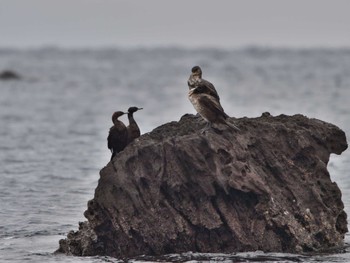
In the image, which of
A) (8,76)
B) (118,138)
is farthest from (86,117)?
(8,76)

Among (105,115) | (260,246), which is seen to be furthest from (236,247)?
(105,115)

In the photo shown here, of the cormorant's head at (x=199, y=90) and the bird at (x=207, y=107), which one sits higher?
the cormorant's head at (x=199, y=90)

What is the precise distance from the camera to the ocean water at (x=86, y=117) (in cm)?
1856

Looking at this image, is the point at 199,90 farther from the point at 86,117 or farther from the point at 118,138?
the point at 86,117

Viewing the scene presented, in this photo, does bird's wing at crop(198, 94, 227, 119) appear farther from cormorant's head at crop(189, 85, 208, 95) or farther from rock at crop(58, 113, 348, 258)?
rock at crop(58, 113, 348, 258)

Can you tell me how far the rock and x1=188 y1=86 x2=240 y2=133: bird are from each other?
0.57 ft

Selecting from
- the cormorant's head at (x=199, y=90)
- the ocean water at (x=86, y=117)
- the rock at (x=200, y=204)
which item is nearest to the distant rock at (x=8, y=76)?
the ocean water at (x=86, y=117)

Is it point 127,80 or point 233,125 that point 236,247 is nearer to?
point 233,125

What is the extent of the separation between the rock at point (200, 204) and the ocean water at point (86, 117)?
0.27 m

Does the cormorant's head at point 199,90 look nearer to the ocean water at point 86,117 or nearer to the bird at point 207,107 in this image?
the bird at point 207,107

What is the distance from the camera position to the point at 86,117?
46.1m

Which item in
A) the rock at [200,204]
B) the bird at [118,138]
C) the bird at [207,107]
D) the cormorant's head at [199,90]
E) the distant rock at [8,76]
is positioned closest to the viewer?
the rock at [200,204]

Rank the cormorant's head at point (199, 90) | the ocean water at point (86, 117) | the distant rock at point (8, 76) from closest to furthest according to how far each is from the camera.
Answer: the cormorant's head at point (199, 90), the ocean water at point (86, 117), the distant rock at point (8, 76)

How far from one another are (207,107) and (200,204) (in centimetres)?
145
